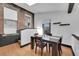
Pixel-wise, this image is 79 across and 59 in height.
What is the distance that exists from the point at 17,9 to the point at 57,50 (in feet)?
5.50

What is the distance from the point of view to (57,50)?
2035 mm

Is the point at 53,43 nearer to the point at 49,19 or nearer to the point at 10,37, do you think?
the point at 49,19

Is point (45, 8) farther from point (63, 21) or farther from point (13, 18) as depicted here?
point (13, 18)

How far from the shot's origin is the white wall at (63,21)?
206cm

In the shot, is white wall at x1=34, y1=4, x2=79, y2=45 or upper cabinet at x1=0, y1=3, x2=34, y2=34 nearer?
white wall at x1=34, y1=4, x2=79, y2=45

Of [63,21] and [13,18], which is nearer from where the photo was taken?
[63,21]

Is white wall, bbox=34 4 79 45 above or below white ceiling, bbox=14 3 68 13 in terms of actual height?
below

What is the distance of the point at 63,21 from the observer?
2.09m

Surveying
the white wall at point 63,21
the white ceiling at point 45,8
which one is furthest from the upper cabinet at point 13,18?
the white wall at point 63,21

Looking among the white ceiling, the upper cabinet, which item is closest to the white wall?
the white ceiling

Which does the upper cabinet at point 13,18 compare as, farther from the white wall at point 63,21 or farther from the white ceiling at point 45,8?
the white wall at point 63,21

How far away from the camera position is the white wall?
2059 mm

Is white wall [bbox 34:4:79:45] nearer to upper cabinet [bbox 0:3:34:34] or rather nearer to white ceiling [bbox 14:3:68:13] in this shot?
white ceiling [bbox 14:3:68:13]

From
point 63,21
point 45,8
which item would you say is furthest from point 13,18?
point 63,21
